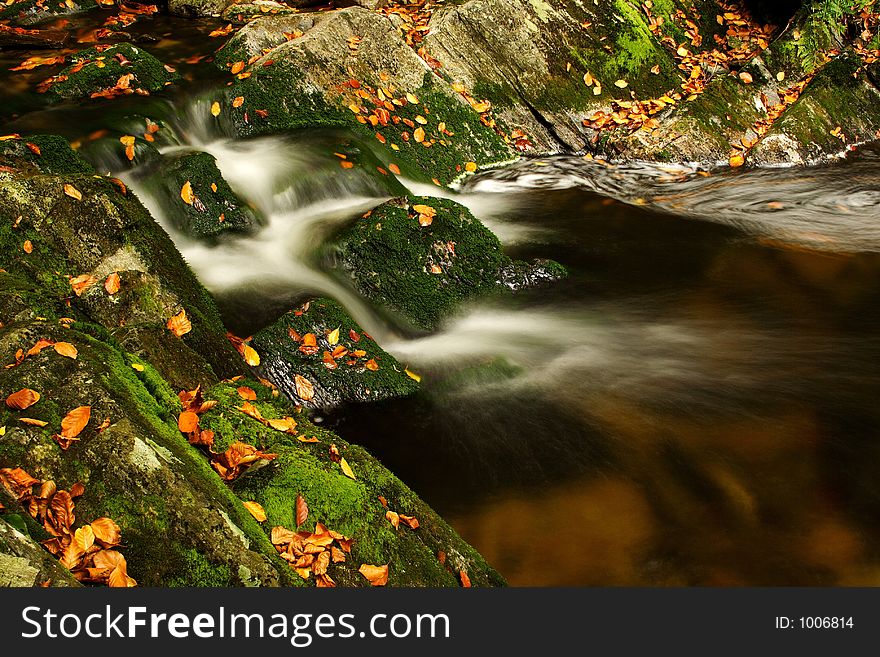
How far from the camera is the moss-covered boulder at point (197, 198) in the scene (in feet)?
23.1

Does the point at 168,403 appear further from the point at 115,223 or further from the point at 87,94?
the point at 87,94

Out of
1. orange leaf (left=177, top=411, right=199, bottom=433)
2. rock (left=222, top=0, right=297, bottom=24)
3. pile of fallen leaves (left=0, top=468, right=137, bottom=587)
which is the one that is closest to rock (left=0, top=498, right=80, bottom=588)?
pile of fallen leaves (left=0, top=468, right=137, bottom=587)

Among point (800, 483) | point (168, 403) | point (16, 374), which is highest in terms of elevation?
point (16, 374)

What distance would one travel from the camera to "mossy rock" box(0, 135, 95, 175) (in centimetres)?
605

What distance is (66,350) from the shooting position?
3.16m

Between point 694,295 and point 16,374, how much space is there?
5.95m

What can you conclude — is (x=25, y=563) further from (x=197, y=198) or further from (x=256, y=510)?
(x=197, y=198)

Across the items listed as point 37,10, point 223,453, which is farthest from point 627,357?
point 37,10

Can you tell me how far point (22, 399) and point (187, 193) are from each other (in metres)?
4.45

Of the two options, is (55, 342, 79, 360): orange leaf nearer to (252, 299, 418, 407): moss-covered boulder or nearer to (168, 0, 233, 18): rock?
(252, 299, 418, 407): moss-covered boulder

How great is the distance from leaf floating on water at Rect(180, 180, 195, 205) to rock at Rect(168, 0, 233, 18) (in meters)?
6.40

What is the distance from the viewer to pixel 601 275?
777cm

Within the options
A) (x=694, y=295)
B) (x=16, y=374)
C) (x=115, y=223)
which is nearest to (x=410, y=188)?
(x=694, y=295)

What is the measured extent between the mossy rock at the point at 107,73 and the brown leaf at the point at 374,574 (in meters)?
7.47
